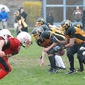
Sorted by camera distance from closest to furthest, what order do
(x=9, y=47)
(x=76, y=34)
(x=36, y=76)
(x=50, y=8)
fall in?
(x=9, y=47), (x=36, y=76), (x=76, y=34), (x=50, y=8)

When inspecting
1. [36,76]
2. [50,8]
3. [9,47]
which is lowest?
[36,76]

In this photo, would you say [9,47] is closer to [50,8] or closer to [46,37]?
[46,37]

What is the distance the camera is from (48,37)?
811cm

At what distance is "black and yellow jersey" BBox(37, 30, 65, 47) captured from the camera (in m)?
8.09

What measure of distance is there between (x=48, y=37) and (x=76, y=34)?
726mm

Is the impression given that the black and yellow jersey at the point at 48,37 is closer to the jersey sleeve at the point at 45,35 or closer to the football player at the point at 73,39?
the jersey sleeve at the point at 45,35

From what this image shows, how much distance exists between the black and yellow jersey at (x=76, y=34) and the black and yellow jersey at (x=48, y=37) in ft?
1.32

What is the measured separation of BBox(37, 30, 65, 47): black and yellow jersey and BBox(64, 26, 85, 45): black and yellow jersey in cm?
40

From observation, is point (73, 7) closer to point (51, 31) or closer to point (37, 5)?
point (37, 5)

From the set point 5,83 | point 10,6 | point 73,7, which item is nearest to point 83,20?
point 73,7

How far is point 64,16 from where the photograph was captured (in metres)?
27.5

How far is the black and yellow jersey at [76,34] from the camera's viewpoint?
8.04 m

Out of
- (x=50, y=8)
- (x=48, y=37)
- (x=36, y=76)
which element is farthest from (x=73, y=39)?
(x=50, y=8)

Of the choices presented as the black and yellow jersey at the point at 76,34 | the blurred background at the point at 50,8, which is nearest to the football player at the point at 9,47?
the black and yellow jersey at the point at 76,34
